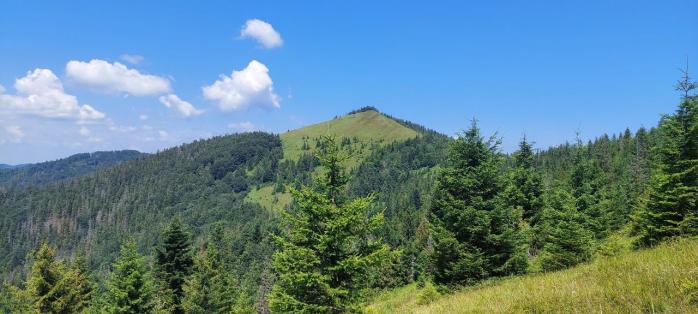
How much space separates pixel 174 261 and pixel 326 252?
90.4ft

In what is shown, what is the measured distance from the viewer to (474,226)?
20625 millimetres

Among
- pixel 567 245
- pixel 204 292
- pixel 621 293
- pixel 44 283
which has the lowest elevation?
pixel 204 292

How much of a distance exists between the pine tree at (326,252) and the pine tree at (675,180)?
14.7 m

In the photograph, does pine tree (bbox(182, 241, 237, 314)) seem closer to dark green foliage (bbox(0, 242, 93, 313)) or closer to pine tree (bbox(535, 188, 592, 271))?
dark green foliage (bbox(0, 242, 93, 313))

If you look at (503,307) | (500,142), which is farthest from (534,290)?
(500,142)

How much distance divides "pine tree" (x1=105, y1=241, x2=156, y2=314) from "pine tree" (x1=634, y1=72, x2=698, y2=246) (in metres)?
30.0

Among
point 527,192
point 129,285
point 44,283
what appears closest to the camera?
point 129,285

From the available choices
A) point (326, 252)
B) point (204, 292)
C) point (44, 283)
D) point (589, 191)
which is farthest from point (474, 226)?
point (44, 283)

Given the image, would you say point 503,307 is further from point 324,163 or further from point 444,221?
point 444,221

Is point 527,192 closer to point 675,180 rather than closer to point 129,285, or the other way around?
point 675,180

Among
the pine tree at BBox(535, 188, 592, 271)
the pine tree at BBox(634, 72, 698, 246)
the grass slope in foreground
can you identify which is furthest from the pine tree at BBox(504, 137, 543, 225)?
the grass slope in foreground

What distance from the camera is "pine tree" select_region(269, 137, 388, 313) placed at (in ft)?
48.8

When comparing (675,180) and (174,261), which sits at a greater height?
(675,180)

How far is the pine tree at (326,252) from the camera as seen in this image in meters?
14.9
